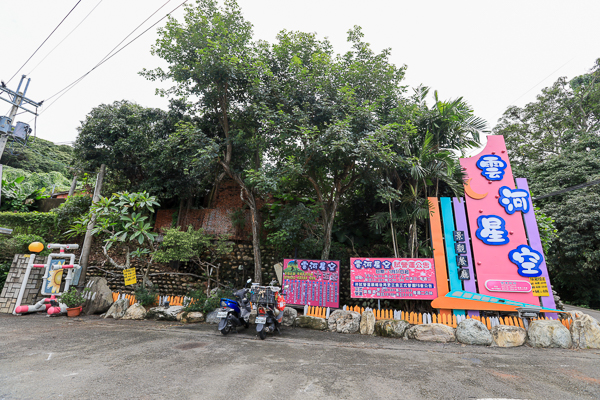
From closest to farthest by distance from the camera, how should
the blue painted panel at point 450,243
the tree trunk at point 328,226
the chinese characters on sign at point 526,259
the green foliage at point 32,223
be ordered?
the chinese characters on sign at point 526,259, the blue painted panel at point 450,243, the tree trunk at point 328,226, the green foliage at point 32,223

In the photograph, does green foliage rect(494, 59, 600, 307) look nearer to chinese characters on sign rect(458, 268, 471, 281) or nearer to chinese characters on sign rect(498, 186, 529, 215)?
chinese characters on sign rect(498, 186, 529, 215)

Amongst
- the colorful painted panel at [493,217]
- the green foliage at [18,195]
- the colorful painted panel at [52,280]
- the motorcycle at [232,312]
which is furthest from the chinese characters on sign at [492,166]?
the green foliage at [18,195]

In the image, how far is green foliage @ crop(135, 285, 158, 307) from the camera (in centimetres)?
768

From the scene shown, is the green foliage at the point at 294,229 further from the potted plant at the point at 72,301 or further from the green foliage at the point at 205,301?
the potted plant at the point at 72,301

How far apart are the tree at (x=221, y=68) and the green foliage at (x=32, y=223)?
24.6 ft

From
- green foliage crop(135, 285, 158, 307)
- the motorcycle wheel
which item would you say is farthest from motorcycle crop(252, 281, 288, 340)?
green foliage crop(135, 285, 158, 307)

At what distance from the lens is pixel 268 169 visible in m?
7.33

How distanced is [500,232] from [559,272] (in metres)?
10.6

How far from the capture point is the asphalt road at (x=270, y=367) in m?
3.15

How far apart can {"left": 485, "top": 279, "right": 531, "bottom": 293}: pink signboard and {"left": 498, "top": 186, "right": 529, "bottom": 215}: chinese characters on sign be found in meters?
1.72

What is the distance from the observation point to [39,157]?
899 inches

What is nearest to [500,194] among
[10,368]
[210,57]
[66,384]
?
[210,57]

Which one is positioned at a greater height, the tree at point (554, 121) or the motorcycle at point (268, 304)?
the tree at point (554, 121)

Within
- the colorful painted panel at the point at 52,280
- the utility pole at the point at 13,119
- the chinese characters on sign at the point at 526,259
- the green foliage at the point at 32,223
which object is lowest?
the colorful painted panel at the point at 52,280
